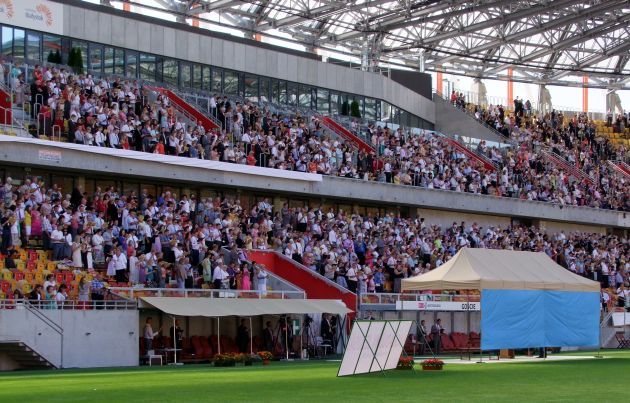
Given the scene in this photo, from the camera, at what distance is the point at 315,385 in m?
24.4

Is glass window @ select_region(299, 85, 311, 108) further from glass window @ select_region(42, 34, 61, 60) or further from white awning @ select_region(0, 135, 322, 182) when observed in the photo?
glass window @ select_region(42, 34, 61, 60)

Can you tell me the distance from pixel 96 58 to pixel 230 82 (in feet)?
28.1

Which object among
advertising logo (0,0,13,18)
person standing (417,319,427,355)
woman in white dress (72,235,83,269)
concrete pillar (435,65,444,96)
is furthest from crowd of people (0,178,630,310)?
concrete pillar (435,65,444,96)

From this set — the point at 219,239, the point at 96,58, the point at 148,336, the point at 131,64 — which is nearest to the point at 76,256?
the point at 148,336

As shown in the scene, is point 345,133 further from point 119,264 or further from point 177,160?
point 119,264

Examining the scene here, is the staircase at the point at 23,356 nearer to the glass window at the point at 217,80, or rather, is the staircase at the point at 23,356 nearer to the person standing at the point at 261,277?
the person standing at the point at 261,277

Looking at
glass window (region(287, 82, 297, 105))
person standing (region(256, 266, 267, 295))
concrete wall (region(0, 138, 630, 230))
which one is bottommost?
person standing (region(256, 266, 267, 295))

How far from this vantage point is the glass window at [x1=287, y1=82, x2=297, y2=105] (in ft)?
206

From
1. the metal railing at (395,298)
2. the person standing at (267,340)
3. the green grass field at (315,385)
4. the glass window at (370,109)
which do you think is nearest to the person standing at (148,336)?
the green grass field at (315,385)

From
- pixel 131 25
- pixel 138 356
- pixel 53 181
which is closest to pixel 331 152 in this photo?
pixel 131 25

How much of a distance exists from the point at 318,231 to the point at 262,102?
39.1ft

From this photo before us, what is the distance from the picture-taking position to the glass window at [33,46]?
4991 centimetres

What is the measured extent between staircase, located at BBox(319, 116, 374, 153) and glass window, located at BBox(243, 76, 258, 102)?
3.55 metres

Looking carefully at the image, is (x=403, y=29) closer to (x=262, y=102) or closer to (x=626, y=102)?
(x=262, y=102)
